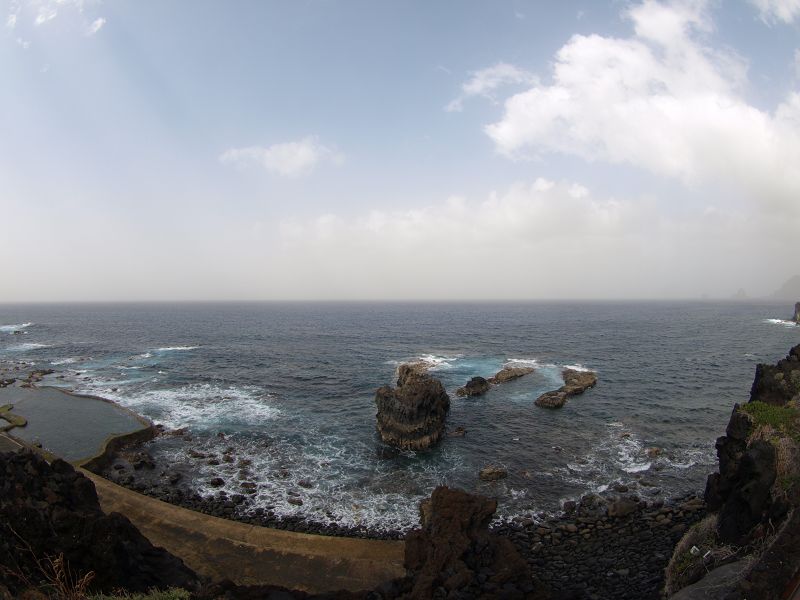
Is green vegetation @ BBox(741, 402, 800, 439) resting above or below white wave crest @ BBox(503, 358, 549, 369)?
above

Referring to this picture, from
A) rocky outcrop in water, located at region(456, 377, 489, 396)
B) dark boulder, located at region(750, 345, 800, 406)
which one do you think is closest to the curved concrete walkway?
dark boulder, located at region(750, 345, 800, 406)

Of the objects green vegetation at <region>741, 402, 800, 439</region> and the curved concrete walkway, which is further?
green vegetation at <region>741, 402, 800, 439</region>

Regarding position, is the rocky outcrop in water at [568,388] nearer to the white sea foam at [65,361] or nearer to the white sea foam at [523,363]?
the white sea foam at [523,363]

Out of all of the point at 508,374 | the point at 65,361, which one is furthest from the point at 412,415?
the point at 65,361

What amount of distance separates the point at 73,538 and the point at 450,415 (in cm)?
3571

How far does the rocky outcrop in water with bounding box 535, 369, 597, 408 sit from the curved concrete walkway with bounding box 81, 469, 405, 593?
104ft

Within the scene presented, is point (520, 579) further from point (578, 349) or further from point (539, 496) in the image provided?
point (578, 349)

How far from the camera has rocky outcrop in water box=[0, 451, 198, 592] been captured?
16.6 metres

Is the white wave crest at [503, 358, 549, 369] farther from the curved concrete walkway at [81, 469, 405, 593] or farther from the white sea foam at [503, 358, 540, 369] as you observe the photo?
the curved concrete walkway at [81, 469, 405, 593]

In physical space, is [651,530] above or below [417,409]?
below

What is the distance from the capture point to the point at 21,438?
1602 inches

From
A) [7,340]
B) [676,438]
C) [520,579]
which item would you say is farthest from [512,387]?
[7,340]

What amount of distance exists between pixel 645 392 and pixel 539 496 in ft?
111

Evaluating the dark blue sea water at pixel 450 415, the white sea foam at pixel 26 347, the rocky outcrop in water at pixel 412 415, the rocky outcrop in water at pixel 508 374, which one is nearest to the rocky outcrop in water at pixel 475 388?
the dark blue sea water at pixel 450 415
